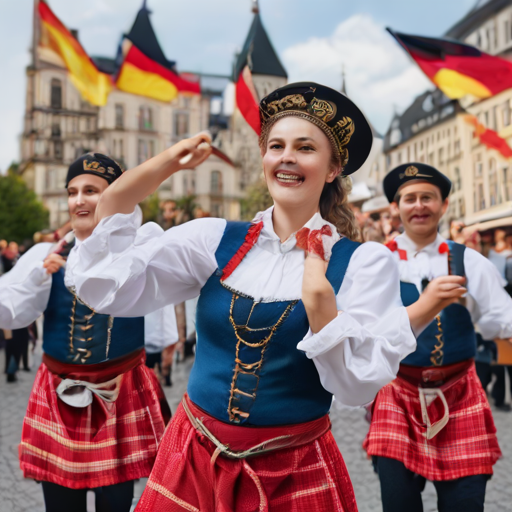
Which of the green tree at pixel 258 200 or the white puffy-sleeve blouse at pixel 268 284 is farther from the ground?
the green tree at pixel 258 200

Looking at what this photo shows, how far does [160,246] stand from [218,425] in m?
0.60

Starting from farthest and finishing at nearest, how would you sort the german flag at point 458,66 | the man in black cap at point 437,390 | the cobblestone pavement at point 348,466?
1. the german flag at point 458,66
2. the cobblestone pavement at point 348,466
3. the man in black cap at point 437,390

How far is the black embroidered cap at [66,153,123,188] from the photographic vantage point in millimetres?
3205

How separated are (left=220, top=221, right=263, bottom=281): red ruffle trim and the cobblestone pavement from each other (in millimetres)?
2569

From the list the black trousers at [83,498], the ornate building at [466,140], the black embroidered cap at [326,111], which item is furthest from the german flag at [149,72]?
the black embroidered cap at [326,111]

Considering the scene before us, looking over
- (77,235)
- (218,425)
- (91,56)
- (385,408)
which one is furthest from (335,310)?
(91,56)

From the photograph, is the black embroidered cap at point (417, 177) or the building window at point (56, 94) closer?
the black embroidered cap at point (417, 177)

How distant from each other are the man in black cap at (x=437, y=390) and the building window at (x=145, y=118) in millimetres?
53412

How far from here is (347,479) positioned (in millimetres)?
1971

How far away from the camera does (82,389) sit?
3137mm

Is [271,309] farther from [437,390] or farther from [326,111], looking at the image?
[437,390]

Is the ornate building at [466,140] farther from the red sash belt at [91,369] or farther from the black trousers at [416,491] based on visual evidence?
the red sash belt at [91,369]

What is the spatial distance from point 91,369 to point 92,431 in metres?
0.31

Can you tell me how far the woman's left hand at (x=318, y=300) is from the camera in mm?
1651
